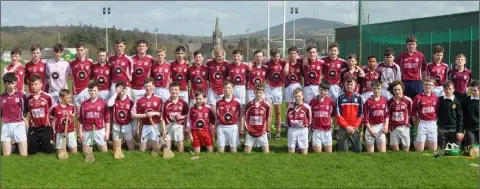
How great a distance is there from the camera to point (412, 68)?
9.65 meters

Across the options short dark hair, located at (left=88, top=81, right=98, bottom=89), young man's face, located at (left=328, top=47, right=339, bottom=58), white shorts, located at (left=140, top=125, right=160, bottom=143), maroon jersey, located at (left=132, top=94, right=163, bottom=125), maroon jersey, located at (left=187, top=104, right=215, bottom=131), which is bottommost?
white shorts, located at (left=140, top=125, right=160, bottom=143)

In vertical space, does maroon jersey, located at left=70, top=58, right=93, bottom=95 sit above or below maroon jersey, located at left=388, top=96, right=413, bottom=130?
above

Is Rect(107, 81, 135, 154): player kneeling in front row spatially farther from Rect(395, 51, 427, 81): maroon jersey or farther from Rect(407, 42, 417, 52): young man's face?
Rect(407, 42, 417, 52): young man's face

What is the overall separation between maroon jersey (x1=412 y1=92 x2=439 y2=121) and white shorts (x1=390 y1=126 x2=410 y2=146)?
1.18 feet

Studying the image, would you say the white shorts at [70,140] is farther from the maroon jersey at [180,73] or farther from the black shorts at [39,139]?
the maroon jersey at [180,73]

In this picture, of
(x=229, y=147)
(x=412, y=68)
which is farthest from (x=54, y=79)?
(x=412, y=68)

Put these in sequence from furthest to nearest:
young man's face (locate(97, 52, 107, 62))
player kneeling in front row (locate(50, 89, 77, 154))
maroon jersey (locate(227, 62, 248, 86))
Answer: maroon jersey (locate(227, 62, 248, 86))
young man's face (locate(97, 52, 107, 62))
player kneeling in front row (locate(50, 89, 77, 154))

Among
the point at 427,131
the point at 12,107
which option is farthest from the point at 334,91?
the point at 12,107

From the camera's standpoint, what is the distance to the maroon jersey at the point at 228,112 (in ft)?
28.5

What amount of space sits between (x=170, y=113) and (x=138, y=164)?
4.42 ft

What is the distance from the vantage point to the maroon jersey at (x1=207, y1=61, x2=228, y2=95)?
984 cm

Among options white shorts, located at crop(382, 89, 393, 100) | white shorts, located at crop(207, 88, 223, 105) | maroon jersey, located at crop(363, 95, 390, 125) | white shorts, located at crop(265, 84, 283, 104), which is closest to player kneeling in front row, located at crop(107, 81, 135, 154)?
white shorts, located at crop(207, 88, 223, 105)

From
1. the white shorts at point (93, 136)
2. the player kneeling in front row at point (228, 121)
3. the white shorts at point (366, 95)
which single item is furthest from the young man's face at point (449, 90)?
the white shorts at point (93, 136)

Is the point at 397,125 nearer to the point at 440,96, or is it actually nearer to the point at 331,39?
the point at 440,96
